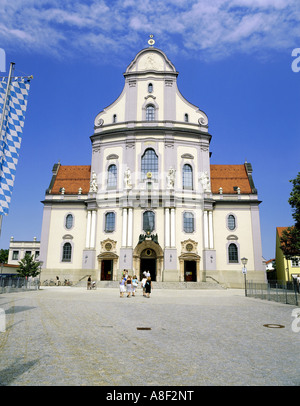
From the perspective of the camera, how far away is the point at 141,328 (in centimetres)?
1010

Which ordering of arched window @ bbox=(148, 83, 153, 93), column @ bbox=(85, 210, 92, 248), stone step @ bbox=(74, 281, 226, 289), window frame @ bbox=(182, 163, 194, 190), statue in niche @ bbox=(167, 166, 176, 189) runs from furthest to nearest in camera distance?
1. arched window @ bbox=(148, 83, 153, 93)
2. window frame @ bbox=(182, 163, 194, 190)
3. column @ bbox=(85, 210, 92, 248)
4. statue in niche @ bbox=(167, 166, 176, 189)
5. stone step @ bbox=(74, 281, 226, 289)

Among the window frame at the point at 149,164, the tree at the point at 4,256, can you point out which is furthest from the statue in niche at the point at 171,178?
the tree at the point at 4,256

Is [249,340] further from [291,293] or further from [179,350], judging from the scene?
[291,293]

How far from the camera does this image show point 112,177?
42.4m

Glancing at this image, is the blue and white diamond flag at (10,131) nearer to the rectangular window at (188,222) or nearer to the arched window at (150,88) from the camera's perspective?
the rectangular window at (188,222)

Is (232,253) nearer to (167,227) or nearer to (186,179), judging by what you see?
(167,227)

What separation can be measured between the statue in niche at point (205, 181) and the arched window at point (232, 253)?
7.86 meters

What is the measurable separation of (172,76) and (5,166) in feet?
119

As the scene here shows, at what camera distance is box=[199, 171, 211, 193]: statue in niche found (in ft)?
136

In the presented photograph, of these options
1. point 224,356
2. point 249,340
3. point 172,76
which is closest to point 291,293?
point 249,340

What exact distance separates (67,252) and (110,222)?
727cm

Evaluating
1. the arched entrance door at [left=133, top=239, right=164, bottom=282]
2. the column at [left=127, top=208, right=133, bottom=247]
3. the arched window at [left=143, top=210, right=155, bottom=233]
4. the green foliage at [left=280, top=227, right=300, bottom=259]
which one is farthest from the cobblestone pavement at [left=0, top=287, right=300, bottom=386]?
the arched window at [left=143, top=210, right=155, bottom=233]

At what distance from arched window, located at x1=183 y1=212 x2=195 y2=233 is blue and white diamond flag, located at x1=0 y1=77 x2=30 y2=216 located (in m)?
28.2

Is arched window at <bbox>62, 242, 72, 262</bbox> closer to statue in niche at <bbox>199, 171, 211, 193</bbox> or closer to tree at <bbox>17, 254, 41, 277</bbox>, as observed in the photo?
tree at <bbox>17, 254, 41, 277</bbox>
